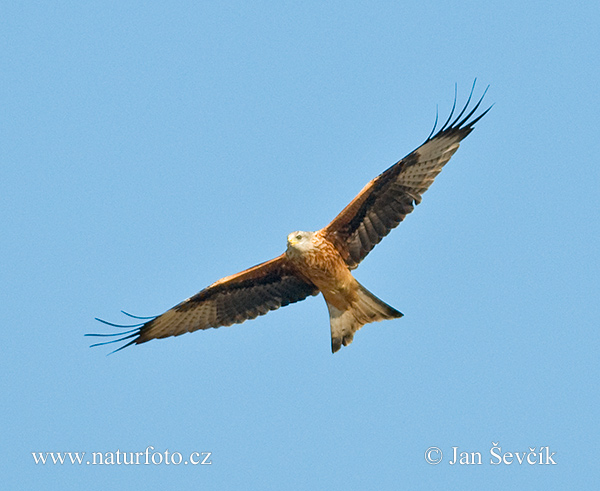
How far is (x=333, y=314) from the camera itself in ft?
43.8

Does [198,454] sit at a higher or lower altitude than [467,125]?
lower

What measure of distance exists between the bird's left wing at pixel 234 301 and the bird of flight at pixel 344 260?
1cm

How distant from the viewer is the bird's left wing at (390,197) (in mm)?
12875

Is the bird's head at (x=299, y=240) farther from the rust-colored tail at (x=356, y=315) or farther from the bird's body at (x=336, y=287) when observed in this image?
the rust-colored tail at (x=356, y=315)

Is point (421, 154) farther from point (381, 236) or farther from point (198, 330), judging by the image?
point (198, 330)

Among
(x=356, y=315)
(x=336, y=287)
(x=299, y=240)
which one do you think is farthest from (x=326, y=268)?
(x=356, y=315)

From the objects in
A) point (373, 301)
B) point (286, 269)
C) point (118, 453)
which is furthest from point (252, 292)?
point (118, 453)

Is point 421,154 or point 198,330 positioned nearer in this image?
point 421,154

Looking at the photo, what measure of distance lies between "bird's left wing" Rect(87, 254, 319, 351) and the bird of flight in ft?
0.04

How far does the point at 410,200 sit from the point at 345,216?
2.52ft

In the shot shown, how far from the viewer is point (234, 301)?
44.8 feet

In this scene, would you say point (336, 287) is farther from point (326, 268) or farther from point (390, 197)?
A: point (390, 197)

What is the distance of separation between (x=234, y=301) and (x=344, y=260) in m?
1.50

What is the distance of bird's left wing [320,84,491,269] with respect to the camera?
42.2 ft
